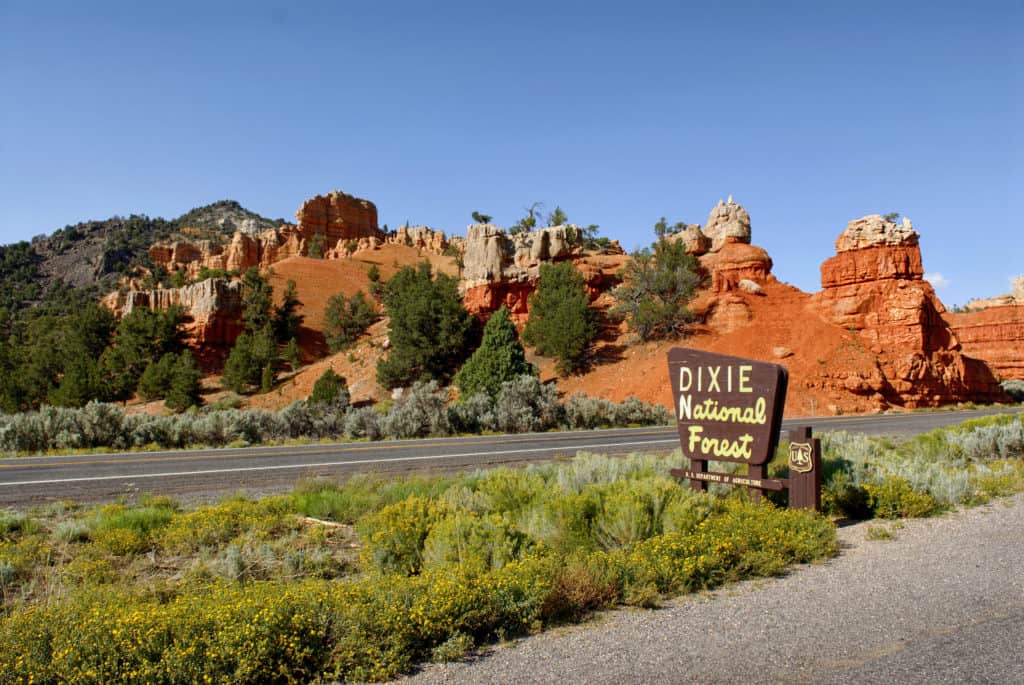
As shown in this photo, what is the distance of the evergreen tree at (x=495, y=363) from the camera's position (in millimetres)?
34562

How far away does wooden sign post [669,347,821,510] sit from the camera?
838cm

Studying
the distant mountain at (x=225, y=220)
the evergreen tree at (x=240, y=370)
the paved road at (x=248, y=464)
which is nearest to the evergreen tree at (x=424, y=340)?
the evergreen tree at (x=240, y=370)

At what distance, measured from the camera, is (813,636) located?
4902 millimetres

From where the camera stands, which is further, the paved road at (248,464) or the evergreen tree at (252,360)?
the evergreen tree at (252,360)

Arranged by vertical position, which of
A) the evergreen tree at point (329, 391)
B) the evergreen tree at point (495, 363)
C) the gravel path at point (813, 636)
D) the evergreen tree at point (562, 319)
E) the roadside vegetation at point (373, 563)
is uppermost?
the evergreen tree at point (562, 319)

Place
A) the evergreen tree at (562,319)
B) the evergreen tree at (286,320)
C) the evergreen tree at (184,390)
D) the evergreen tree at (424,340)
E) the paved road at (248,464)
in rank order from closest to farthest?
the paved road at (248,464)
the evergreen tree at (562,319)
the evergreen tree at (424,340)
the evergreen tree at (184,390)
the evergreen tree at (286,320)

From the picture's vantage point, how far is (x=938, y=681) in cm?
413

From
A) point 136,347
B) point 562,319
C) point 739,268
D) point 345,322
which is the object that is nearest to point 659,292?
point 739,268

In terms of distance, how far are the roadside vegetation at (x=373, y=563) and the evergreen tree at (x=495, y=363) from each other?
23231mm

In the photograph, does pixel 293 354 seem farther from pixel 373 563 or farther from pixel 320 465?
pixel 373 563

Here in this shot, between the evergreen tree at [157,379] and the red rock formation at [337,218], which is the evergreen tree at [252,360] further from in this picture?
the red rock formation at [337,218]

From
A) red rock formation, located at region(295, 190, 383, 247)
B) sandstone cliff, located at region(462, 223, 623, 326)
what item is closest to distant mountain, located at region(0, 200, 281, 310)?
red rock formation, located at region(295, 190, 383, 247)

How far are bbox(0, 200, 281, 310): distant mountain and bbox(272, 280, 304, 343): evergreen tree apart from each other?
4807 cm

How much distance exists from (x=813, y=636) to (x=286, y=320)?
63455 millimetres
